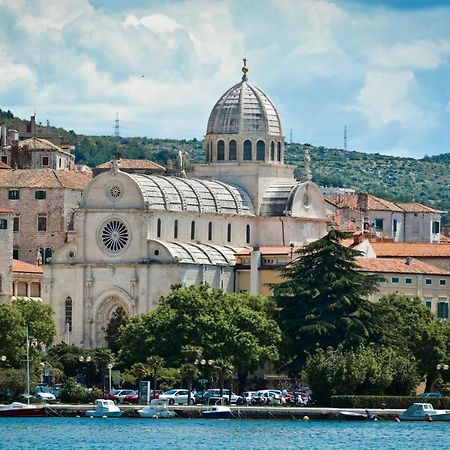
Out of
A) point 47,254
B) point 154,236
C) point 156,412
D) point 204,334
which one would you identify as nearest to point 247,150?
point 154,236

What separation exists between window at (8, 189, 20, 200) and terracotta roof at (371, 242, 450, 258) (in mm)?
27437

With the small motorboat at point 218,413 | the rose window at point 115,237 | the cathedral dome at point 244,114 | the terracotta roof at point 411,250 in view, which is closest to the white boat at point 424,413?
the small motorboat at point 218,413

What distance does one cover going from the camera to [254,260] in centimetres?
17312

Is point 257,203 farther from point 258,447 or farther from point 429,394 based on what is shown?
point 258,447

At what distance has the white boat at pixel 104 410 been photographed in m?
139

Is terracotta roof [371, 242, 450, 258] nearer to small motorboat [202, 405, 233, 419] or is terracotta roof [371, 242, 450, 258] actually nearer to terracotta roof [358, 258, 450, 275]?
terracotta roof [358, 258, 450, 275]

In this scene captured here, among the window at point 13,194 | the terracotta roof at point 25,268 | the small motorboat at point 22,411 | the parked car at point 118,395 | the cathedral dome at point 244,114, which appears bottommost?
the small motorboat at point 22,411

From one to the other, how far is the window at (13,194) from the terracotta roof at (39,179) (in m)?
0.37

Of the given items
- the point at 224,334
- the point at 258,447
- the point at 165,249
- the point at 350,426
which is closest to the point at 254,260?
the point at 165,249

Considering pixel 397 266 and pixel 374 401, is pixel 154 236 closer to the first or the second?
pixel 397 266

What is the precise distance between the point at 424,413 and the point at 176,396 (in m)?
15.9

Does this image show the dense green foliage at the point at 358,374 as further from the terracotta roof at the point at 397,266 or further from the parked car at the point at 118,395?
the terracotta roof at the point at 397,266

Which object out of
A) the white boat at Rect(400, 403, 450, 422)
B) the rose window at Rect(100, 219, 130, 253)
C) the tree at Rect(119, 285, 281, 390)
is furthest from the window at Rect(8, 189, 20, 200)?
the white boat at Rect(400, 403, 450, 422)

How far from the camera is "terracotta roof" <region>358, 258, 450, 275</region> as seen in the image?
17075cm
